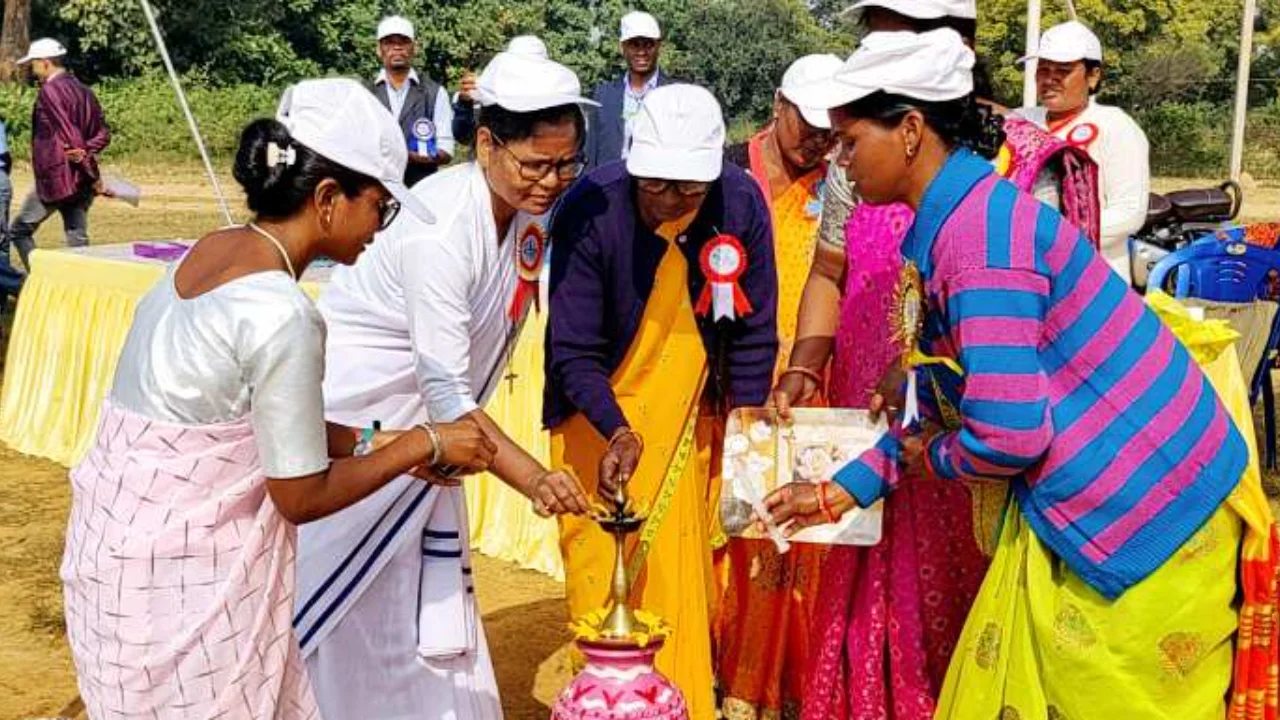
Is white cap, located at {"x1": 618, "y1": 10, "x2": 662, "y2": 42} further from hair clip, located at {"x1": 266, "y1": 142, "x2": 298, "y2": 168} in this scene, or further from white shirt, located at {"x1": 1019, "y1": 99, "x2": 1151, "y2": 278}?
hair clip, located at {"x1": 266, "y1": 142, "x2": 298, "y2": 168}

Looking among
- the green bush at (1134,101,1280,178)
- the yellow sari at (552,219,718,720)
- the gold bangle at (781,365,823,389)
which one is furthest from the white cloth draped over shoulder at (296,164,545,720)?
the green bush at (1134,101,1280,178)

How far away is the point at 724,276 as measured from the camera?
367 centimetres

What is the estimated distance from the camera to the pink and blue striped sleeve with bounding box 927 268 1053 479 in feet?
8.04

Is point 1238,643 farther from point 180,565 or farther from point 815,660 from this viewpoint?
point 180,565

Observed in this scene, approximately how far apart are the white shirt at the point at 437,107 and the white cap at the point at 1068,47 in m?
5.24

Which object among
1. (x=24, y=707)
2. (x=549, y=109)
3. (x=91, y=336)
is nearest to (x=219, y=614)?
(x=549, y=109)

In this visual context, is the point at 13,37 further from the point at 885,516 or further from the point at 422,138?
the point at 885,516

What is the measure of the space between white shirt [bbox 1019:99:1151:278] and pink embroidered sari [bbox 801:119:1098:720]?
1.25 m

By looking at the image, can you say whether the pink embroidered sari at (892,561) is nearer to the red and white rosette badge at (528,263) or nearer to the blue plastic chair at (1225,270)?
the red and white rosette badge at (528,263)

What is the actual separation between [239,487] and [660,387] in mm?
1474

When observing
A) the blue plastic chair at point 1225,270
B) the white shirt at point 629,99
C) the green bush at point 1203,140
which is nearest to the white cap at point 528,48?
the white shirt at point 629,99

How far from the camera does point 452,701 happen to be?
3.57m

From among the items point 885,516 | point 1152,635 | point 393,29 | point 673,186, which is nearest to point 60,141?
point 393,29

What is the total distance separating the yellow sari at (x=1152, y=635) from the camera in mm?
2568
